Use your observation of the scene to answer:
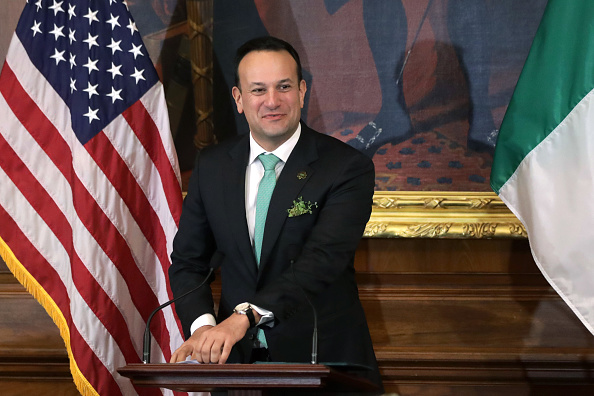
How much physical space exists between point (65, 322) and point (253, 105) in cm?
166

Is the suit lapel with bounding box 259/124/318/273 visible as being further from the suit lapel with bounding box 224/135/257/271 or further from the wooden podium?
the wooden podium

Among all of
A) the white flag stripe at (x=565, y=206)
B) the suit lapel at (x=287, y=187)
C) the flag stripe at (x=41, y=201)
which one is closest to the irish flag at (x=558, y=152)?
the white flag stripe at (x=565, y=206)

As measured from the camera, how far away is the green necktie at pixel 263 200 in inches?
98.9

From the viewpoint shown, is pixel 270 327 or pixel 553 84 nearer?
pixel 270 327

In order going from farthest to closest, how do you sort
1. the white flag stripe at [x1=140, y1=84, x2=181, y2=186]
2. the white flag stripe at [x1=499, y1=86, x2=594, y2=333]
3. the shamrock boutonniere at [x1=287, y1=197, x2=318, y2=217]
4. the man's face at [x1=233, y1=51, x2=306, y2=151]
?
the white flag stripe at [x1=140, y1=84, x2=181, y2=186], the white flag stripe at [x1=499, y1=86, x2=594, y2=333], the man's face at [x1=233, y1=51, x2=306, y2=151], the shamrock boutonniere at [x1=287, y1=197, x2=318, y2=217]

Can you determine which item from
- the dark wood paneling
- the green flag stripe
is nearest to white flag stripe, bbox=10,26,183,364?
the dark wood paneling

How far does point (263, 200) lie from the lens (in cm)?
254

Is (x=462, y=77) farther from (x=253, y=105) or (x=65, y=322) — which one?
(x=65, y=322)

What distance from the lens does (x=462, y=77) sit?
396cm

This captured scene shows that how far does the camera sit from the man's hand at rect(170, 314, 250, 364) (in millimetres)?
2059

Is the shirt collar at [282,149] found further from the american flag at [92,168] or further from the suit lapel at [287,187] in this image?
the american flag at [92,168]

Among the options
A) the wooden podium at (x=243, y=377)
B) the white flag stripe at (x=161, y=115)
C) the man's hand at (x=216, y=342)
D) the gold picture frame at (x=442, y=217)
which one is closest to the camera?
the wooden podium at (x=243, y=377)

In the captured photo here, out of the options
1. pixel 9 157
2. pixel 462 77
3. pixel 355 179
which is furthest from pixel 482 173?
pixel 9 157

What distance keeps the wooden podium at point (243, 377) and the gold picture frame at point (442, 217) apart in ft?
6.61
